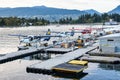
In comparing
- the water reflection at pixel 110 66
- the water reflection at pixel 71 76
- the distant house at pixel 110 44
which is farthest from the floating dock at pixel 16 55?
the water reflection at pixel 110 66

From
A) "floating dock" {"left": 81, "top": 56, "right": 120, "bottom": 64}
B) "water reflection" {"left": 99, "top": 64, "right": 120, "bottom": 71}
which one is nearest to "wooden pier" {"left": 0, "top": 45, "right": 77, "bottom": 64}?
"floating dock" {"left": 81, "top": 56, "right": 120, "bottom": 64}

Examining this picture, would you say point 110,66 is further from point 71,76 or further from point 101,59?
point 71,76

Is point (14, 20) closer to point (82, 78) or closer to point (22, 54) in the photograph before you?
point (22, 54)

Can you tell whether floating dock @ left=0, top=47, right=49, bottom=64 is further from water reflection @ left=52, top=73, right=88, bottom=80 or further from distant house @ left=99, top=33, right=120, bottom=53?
distant house @ left=99, top=33, right=120, bottom=53

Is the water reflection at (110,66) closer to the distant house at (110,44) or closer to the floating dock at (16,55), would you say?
the distant house at (110,44)

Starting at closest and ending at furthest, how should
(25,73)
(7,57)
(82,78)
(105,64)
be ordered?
(82,78)
(25,73)
(105,64)
(7,57)

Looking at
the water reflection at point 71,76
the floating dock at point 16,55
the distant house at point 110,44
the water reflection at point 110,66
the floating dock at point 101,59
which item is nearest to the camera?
the water reflection at point 71,76

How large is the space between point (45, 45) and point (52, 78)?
23.6 metres

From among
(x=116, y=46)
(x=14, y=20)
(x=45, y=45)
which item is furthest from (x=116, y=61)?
(x=14, y=20)

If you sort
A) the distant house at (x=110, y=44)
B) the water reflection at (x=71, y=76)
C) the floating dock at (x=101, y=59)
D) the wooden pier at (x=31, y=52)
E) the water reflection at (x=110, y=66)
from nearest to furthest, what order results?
the water reflection at (x=71, y=76) < the water reflection at (x=110, y=66) < the floating dock at (x=101, y=59) < the distant house at (x=110, y=44) < the wooden pier at (x=31, y=52)

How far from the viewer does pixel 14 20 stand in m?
180

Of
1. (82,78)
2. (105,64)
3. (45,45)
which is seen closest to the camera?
(82,78)

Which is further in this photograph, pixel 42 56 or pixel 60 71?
pixel 42 56

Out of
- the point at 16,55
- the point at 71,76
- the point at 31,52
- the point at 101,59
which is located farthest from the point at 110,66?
the point at 31,52
